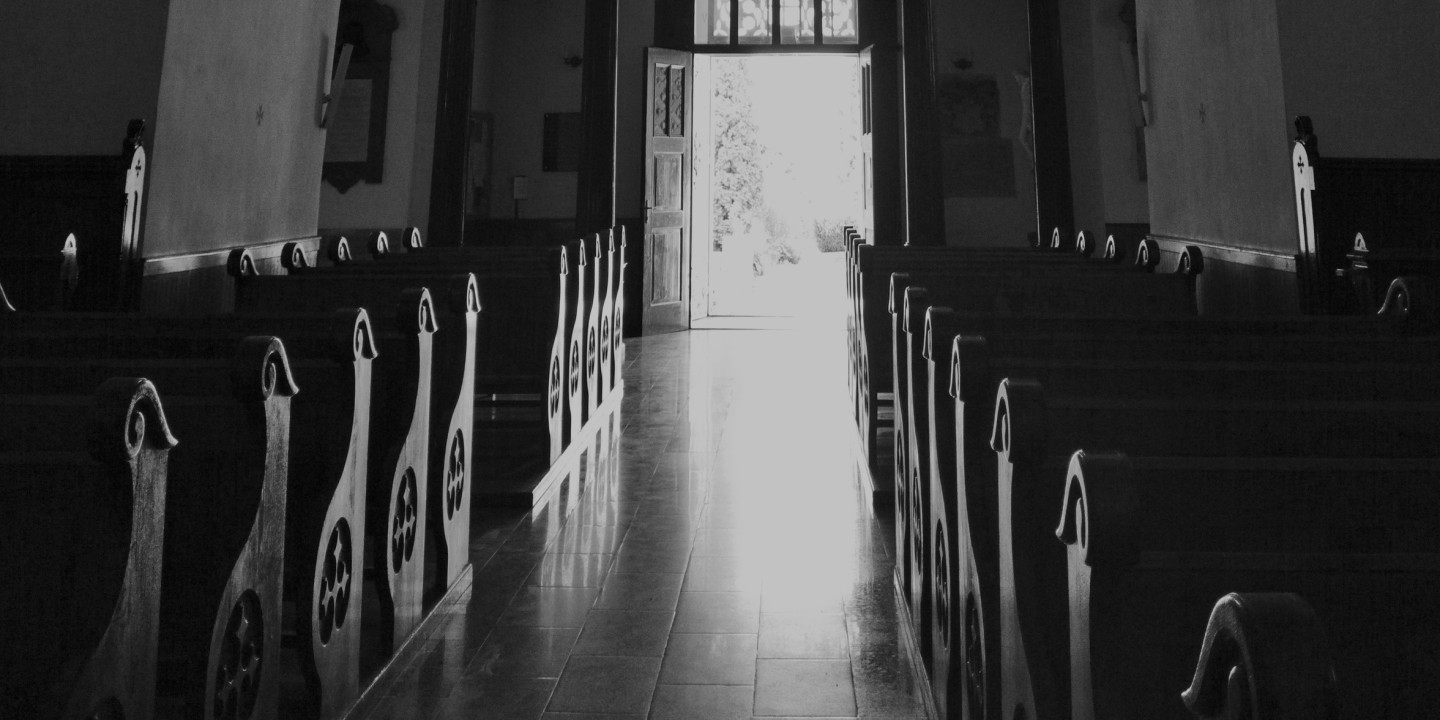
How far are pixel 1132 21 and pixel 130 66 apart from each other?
24.1 ft

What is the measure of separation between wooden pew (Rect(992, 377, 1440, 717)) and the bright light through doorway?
50.9ft

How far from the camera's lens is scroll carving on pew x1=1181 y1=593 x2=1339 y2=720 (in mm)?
760

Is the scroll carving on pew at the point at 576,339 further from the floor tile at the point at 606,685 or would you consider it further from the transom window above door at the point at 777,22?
the transom window above door at the point at 777,22

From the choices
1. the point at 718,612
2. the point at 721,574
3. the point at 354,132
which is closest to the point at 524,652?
the point at 718,612

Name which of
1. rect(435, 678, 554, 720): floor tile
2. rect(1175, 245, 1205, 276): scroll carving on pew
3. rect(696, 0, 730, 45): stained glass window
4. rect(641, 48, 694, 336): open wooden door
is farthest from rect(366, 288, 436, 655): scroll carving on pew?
rect(696, 0, 730, 45): stained glass window

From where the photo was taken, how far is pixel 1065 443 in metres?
1.72

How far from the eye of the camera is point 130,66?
3.88 m

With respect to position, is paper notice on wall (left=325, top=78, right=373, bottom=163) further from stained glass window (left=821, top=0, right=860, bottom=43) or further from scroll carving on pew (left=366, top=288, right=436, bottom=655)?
scroll carving on pew (left=366, top=288, right=436, bottom=655)

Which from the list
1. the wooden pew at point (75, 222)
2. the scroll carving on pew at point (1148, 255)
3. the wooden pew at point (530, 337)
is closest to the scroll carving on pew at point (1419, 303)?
the scroll carving on pew at point (1148, 255)

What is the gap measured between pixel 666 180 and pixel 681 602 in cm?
766

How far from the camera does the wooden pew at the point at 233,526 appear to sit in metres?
1.79

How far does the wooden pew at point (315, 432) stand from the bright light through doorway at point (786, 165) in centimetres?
1493

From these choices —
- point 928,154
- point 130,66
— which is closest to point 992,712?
point 130,66

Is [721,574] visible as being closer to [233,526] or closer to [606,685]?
[606,685]
